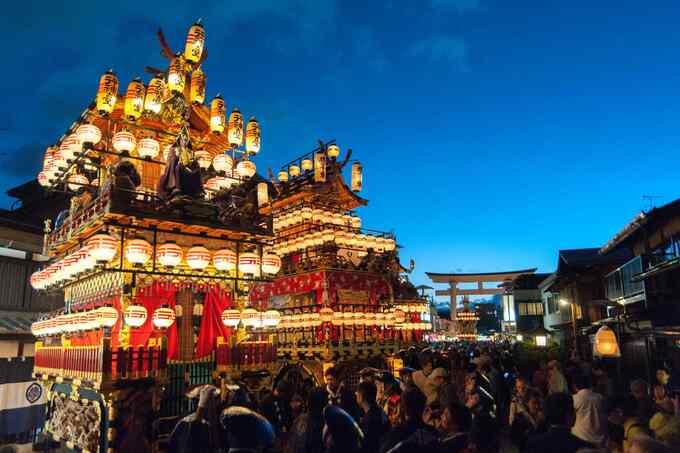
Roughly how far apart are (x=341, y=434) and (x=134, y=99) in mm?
12923

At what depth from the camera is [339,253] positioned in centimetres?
2753

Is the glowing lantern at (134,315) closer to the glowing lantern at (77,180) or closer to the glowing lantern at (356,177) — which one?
the glowing lantern at (77,180)

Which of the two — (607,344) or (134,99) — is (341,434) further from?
(134,99)

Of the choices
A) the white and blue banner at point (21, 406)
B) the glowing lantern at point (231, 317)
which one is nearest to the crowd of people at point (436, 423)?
the glowing lantern at point (231, 317)

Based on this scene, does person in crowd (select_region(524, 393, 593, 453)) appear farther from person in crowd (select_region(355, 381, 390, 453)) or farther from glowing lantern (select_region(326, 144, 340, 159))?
glowing lantern (select_region(326, 144, 340, 159))

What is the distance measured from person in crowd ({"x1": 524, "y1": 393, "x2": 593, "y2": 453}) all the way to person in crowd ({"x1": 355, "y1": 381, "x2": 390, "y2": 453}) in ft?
7.32

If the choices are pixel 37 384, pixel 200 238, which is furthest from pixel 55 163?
pixel 37 384

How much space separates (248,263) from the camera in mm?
14133

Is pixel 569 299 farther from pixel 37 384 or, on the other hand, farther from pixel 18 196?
pixel 18 196

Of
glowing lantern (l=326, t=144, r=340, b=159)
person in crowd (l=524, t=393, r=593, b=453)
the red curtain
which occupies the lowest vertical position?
person in crowd (l=524, t=393, r=593, b=453)

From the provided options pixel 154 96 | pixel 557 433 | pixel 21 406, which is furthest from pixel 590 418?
pixel 21 406

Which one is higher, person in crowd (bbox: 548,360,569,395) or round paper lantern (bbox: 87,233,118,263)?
round paper lantern (bbox: 87,233,118,263)

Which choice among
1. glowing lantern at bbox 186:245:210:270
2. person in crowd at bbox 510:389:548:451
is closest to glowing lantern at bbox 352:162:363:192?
glowing lantern at bbox 186:245:210:270

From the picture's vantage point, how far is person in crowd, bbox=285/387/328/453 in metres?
5.98
